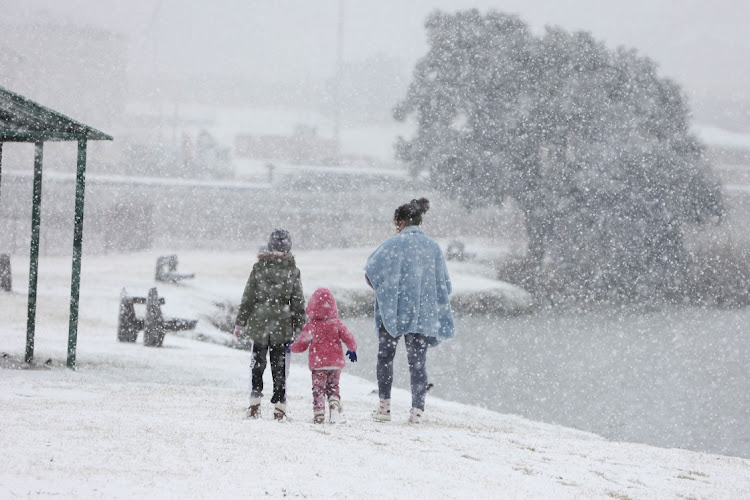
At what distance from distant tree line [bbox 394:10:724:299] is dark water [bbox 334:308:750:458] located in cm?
405

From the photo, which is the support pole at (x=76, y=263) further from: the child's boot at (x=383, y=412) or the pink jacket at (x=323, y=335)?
the child's boot at (x=383, y=412)

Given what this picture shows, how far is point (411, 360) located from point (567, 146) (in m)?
26.6

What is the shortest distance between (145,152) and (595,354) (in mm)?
33004

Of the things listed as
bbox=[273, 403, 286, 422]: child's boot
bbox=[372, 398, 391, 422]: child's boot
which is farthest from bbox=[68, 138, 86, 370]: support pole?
bbox=[372, 398, 391, 422]: child's boot

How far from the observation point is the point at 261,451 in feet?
15.1

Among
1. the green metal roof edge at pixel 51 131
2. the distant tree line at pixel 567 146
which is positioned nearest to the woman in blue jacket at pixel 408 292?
the green metal roof edge at pixel 51 131

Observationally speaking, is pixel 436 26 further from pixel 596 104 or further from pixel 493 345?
pixel 493 345

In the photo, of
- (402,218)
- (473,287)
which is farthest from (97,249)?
(402,218)

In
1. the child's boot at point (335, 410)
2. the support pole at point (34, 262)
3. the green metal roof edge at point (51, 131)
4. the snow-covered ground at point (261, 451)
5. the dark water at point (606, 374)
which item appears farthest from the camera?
the dark water at point (606, 374)

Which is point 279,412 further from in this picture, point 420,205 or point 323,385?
point 420,205

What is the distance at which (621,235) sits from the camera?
30297mm

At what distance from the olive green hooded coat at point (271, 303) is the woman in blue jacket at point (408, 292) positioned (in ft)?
2.32

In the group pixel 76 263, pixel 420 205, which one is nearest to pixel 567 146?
pixel 76 263

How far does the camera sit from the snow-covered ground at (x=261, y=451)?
153 inches
